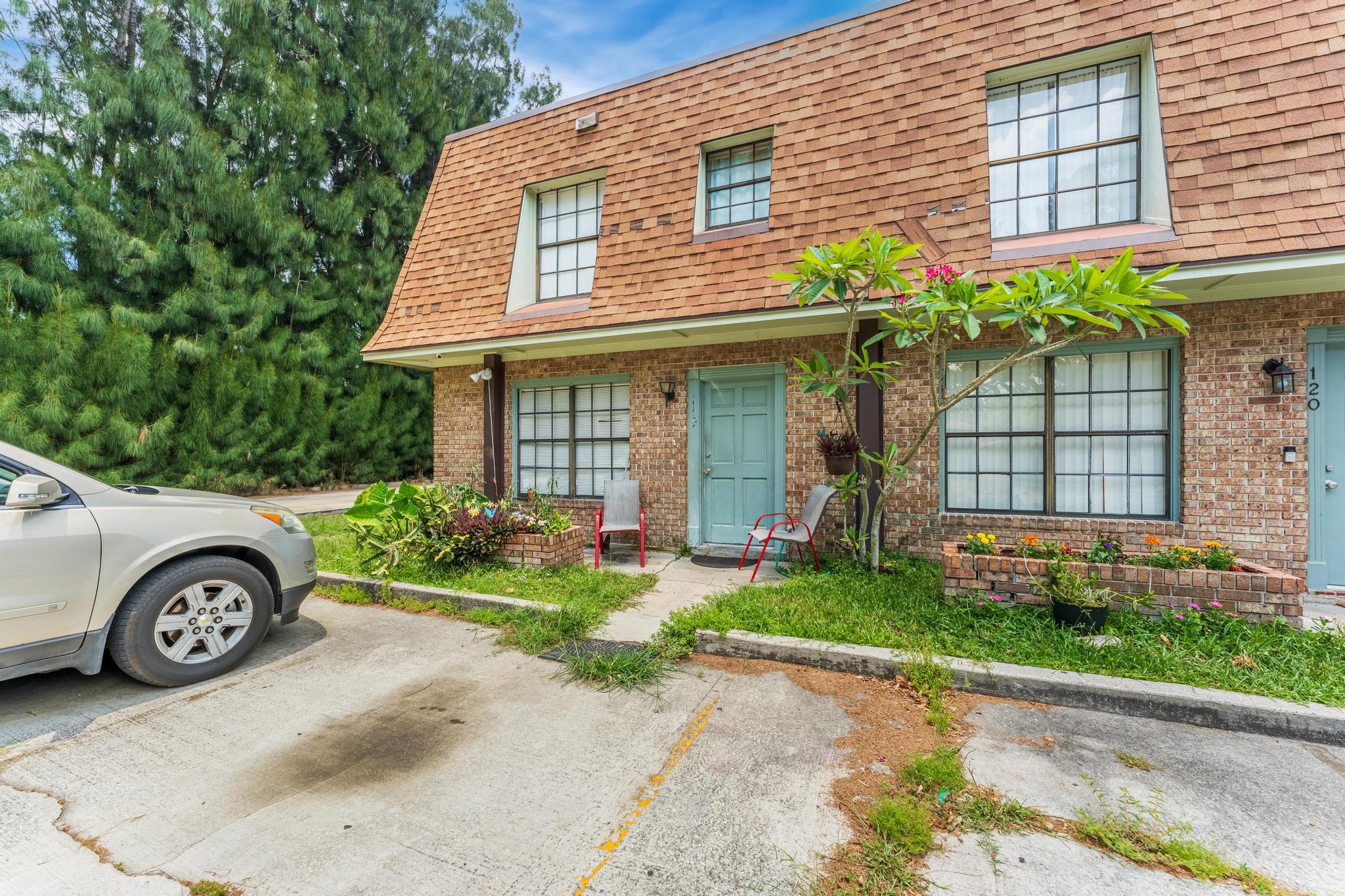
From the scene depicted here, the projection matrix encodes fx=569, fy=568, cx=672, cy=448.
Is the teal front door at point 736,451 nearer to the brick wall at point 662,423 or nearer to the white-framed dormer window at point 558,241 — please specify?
the brick wall at point 662,423

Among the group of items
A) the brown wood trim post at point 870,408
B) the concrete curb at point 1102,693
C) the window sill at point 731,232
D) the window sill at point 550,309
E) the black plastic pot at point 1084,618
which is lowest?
the concrete curb at point 1102,693

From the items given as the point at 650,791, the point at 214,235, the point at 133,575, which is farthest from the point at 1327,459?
the point at 214,235

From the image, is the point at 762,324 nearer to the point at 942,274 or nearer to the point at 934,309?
the point at 942,274

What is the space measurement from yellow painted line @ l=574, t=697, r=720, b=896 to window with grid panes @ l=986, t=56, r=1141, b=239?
493cm

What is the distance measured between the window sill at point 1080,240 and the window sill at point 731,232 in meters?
2.26

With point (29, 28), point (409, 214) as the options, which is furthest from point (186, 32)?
point (409, 214)

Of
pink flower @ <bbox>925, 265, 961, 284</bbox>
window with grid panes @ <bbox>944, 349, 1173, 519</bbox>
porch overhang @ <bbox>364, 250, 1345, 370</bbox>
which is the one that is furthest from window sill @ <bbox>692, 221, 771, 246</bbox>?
window with grid panes @ <bbox>944, 349, 1173, 519</bbox>

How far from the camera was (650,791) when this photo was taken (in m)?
2.35

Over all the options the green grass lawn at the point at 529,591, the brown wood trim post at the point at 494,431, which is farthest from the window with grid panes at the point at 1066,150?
the brown wood trim post at the point at 494,431

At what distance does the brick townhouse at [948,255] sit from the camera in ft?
15.2

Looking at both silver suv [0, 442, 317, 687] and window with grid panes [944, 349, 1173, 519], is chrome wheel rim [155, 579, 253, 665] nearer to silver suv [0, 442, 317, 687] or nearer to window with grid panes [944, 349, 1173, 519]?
silver suv [0, 442, 317, 687]

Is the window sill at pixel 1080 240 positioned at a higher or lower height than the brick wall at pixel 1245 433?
higher

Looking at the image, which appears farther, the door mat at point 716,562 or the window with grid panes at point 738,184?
the window with grid panes at point 738,184

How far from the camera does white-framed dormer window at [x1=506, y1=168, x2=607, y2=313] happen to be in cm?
730
